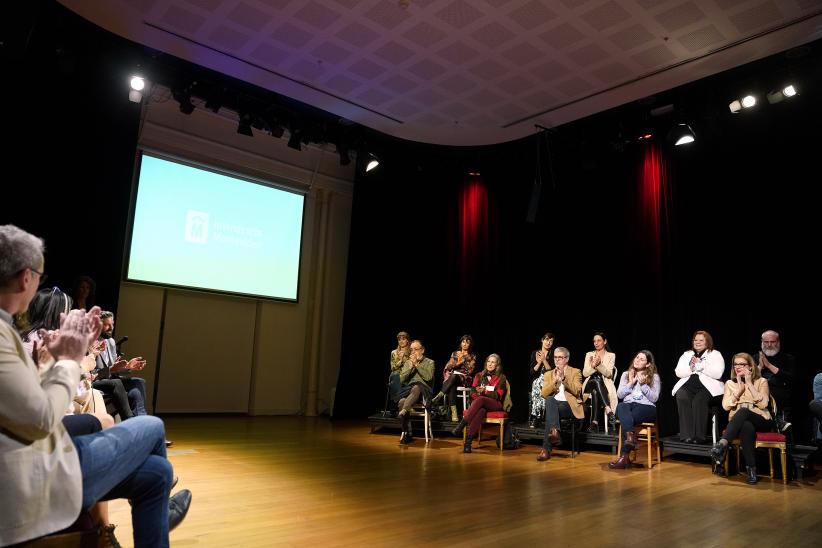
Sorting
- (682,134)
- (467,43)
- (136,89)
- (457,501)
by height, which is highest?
(467,43)

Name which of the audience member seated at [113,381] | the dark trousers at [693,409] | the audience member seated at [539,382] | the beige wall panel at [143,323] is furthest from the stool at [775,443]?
the beige wall panel at [143,323]

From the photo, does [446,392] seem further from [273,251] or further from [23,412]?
[23,412]

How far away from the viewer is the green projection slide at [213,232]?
7.83 metres

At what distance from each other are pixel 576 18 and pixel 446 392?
172 inches

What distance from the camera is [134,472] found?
1676mm

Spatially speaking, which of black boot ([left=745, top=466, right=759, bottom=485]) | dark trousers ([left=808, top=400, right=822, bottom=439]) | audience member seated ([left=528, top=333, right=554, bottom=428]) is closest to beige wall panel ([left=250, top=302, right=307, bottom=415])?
audience member seated ([left=528, top=333, right=554, bottom=428])

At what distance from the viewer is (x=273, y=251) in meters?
9.11

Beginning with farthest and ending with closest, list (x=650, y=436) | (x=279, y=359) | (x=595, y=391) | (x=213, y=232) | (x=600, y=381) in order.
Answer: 1. (x=279, y=359)
2. (x=213, y=232)
3. (x=595, y=391)
4. (x=600, y=381)
5. (x=650, y=436)

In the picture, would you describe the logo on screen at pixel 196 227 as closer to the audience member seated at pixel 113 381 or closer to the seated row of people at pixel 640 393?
the audience member seated at pixel 113 381

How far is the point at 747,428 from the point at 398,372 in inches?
154

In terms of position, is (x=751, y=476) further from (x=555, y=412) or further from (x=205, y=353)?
(x=205, y=353)

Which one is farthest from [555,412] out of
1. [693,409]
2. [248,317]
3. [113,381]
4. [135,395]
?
[248,317]

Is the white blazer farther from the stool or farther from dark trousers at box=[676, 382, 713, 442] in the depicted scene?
the stool

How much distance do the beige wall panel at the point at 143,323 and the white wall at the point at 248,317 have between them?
1 centimetres
